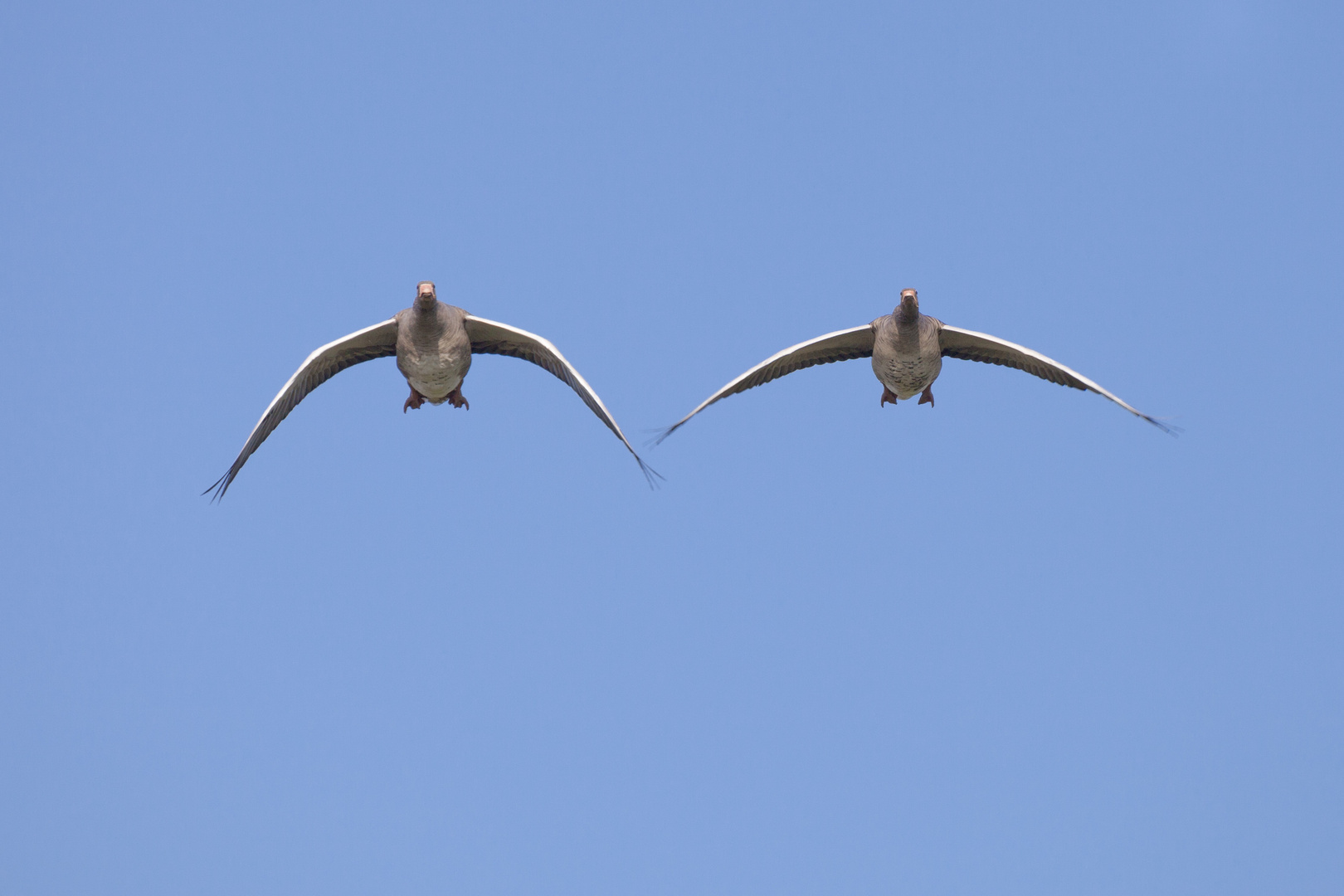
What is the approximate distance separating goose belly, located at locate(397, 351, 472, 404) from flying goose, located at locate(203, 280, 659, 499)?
12mm

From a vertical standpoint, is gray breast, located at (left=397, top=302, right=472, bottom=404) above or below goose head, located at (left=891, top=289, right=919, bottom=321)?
below

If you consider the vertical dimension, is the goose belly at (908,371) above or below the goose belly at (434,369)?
above

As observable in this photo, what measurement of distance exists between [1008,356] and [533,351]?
7255 millimetres

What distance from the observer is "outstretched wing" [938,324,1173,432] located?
2156cm

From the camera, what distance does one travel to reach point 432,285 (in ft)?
68.7

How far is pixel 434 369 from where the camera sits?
21.7 m

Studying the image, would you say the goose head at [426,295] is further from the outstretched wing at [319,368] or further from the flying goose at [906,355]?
the flying goose at [906,355]

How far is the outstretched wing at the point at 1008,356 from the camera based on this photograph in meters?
21.6

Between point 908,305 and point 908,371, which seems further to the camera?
point 908,371

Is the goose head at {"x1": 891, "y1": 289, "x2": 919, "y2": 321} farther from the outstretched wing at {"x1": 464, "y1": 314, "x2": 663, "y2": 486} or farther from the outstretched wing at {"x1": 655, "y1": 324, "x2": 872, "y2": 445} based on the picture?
the outstretched wing at {"x1": 464, "y1": 314, "x2": 663, "y2": 486}

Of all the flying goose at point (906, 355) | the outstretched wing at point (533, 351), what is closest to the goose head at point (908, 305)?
the flying goose at point (906, 355)

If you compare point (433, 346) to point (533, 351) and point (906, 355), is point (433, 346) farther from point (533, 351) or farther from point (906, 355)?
point (906, 355)

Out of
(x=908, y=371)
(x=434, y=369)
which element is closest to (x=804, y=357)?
(x=908, y=371)

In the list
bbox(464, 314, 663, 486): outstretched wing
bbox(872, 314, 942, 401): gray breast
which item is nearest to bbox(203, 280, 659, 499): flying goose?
bbox(464, 314, 663, 486): outstretched wing
